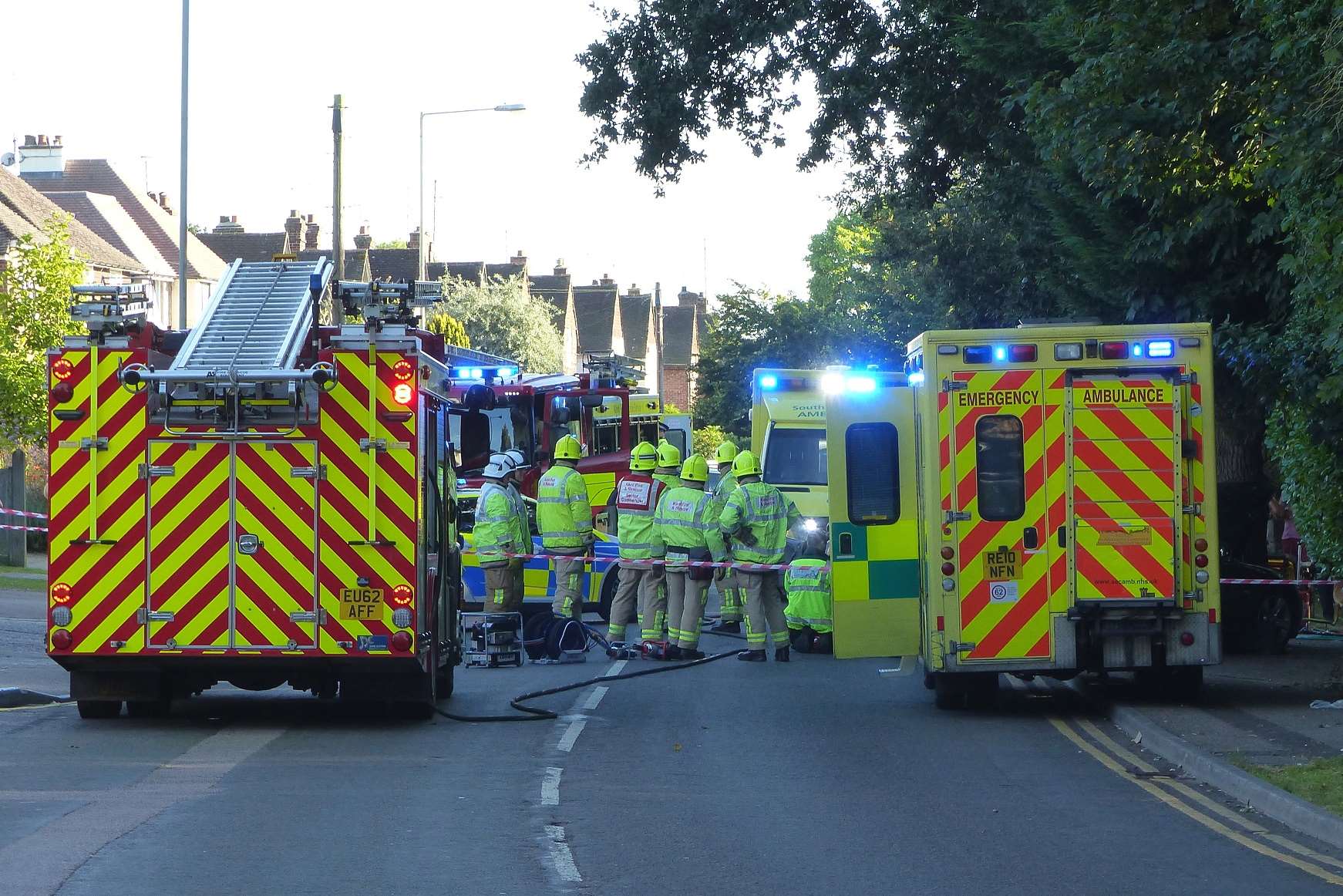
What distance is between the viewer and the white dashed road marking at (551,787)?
916cm

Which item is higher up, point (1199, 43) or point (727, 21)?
point (727, 21)

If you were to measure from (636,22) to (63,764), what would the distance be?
14860mm

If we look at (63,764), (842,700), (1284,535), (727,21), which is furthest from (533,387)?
(63,764)

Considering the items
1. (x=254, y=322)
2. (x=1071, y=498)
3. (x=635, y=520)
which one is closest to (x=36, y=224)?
(x=635, y=520)

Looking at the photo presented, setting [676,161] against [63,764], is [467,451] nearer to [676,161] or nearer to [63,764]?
[63,764]

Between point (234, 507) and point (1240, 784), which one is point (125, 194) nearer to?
point (234, 507)

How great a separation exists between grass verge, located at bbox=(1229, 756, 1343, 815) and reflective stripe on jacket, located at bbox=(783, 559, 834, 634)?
6.71 m

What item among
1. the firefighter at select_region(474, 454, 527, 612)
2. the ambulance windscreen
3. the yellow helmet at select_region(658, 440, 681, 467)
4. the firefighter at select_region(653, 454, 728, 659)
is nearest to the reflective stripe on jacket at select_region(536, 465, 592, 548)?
the firefighter at select_region(474, 454, 527, 612)

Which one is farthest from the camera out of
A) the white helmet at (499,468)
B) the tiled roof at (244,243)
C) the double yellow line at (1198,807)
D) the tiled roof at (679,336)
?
the tiled roof at (679,336)

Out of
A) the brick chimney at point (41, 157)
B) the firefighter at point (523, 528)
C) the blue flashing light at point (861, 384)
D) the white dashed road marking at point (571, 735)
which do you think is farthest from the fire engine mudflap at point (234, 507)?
the brick chimney at point (41, 157)

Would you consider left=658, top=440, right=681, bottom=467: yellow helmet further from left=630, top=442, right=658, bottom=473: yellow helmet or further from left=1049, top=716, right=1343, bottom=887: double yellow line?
left=1049, top=716, right=1343, bottom=887: double yellow line

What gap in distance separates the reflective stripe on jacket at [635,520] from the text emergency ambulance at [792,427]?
489 centimetres

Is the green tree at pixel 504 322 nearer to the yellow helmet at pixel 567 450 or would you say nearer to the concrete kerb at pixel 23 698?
the yellow helmet at pixel 567 450

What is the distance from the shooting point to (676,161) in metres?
23.3
